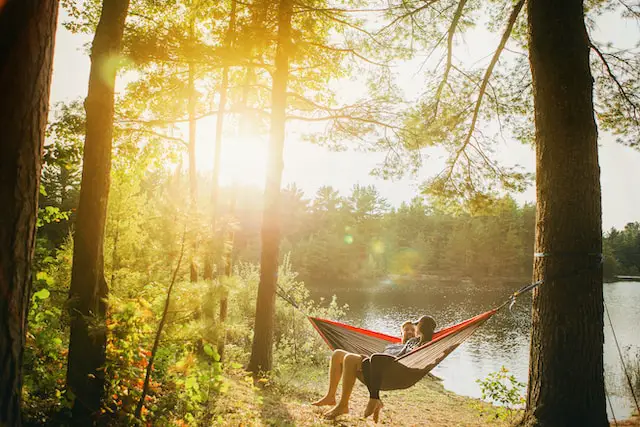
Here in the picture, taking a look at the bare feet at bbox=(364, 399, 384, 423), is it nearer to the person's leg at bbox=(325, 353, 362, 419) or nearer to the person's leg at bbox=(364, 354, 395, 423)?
the person's leg at bbox=(364, 354, 395, 423)

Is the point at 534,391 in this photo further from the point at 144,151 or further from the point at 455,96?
the point at 144,151

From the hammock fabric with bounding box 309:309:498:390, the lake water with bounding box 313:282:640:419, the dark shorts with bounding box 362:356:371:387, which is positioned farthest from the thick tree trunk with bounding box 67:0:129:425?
the lake water with bounding box 313:282:640:419

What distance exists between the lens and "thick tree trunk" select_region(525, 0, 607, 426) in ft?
6.05

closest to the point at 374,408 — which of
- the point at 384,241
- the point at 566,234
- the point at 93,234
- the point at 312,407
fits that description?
the point at 312,407

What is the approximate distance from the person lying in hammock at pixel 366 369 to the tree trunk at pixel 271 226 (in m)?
1.07

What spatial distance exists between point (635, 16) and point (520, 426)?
3287 mm

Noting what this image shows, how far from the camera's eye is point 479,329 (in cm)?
1142

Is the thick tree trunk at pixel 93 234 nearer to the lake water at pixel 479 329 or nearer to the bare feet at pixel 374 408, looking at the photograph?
the bare feet at pixel 374 408

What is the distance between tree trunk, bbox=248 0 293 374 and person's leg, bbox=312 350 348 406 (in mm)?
1060

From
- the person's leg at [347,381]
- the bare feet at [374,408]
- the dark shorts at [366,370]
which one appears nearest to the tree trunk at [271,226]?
the person's leg at [347,381]

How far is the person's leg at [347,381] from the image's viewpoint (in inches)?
105

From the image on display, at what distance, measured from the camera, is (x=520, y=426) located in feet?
6.45

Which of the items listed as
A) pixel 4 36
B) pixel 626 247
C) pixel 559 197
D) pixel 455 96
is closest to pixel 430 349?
pixel 559 197

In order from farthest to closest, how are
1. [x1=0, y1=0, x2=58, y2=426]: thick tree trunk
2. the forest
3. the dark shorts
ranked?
the dark shorts < the forest < [x1=0, y1=0, x2=58, y2=426]: thick tree trunk
